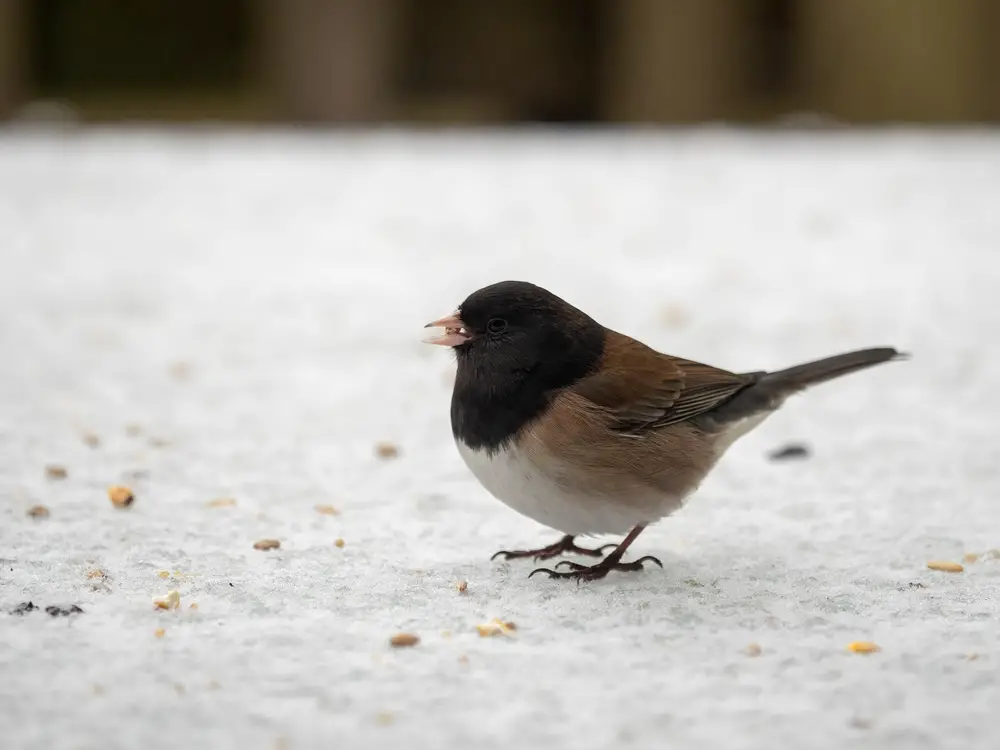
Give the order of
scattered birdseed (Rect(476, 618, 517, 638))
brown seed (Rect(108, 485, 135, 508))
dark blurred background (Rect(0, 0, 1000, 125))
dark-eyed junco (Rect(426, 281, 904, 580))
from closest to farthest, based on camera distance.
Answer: scattered birdseed (Rect(476, 618, 517, 638)) < dark-eyed junco (Rect(426, 281, 904, 580)) < brown seed (Rect(108, 485, 135, 508)) < dark blurred background (Rect(0, 0, 1000, 125))

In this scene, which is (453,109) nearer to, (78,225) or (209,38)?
(209,38)

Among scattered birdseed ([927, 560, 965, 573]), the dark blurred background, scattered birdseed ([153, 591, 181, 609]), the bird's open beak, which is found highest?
the dark blurred background

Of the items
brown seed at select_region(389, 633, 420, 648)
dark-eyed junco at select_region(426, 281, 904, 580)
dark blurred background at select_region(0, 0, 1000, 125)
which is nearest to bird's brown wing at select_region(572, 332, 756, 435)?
dark-eyed junco at select_region(426, 281, 904, 580)

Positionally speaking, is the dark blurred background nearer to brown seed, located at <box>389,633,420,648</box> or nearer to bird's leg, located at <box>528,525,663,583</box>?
bird's leg, located at <box>528,525,663,583</box>

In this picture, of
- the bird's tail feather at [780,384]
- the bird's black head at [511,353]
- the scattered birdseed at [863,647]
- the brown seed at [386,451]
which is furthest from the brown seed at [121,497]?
the scattered birdseed at [863,647]

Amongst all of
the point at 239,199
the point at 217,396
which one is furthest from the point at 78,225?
the point at 217,396

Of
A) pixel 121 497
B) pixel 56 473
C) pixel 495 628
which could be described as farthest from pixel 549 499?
pixel 56 473

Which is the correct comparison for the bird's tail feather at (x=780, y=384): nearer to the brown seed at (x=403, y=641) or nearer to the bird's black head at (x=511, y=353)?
the bird's black head at (x=511, y=353)
